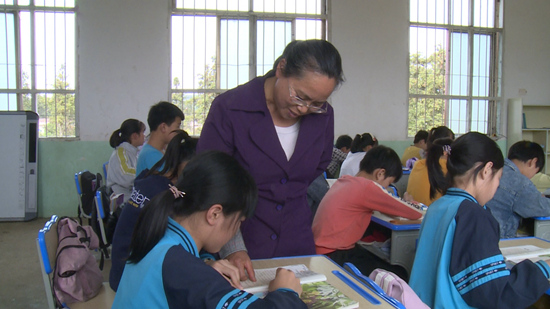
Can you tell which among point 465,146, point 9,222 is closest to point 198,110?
point 9,222

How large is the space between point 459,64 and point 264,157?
6.30 m

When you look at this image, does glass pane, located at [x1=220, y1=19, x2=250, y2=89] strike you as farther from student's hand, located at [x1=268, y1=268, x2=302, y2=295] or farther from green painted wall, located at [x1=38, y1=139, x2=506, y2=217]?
student's hand, located at [x1=268, y1=268, x2=302, y2=295]

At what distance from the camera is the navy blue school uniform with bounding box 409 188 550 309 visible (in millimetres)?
1293

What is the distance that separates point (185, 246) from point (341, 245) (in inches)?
54.7

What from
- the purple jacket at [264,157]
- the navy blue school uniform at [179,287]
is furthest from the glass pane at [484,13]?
the navy blue school uniform at [179,287]

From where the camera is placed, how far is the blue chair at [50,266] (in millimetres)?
1525

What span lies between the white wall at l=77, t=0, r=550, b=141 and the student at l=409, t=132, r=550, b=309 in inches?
125

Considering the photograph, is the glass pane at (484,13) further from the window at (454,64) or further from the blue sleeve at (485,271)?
the blue sleeve at (485,271)

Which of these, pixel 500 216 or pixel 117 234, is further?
pixel 500 216

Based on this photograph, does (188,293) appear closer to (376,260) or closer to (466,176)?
(466,176)

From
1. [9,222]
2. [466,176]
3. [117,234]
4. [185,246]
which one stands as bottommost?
[9,222]

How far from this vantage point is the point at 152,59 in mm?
5742

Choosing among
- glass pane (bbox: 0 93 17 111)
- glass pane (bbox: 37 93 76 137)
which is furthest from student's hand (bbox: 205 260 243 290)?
glass pane (bbox: 0 93 17 111)

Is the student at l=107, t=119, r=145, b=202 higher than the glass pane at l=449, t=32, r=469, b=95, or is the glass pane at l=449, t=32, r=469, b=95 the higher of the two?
the glass pane at l=449, t=32, r=469, b=95
